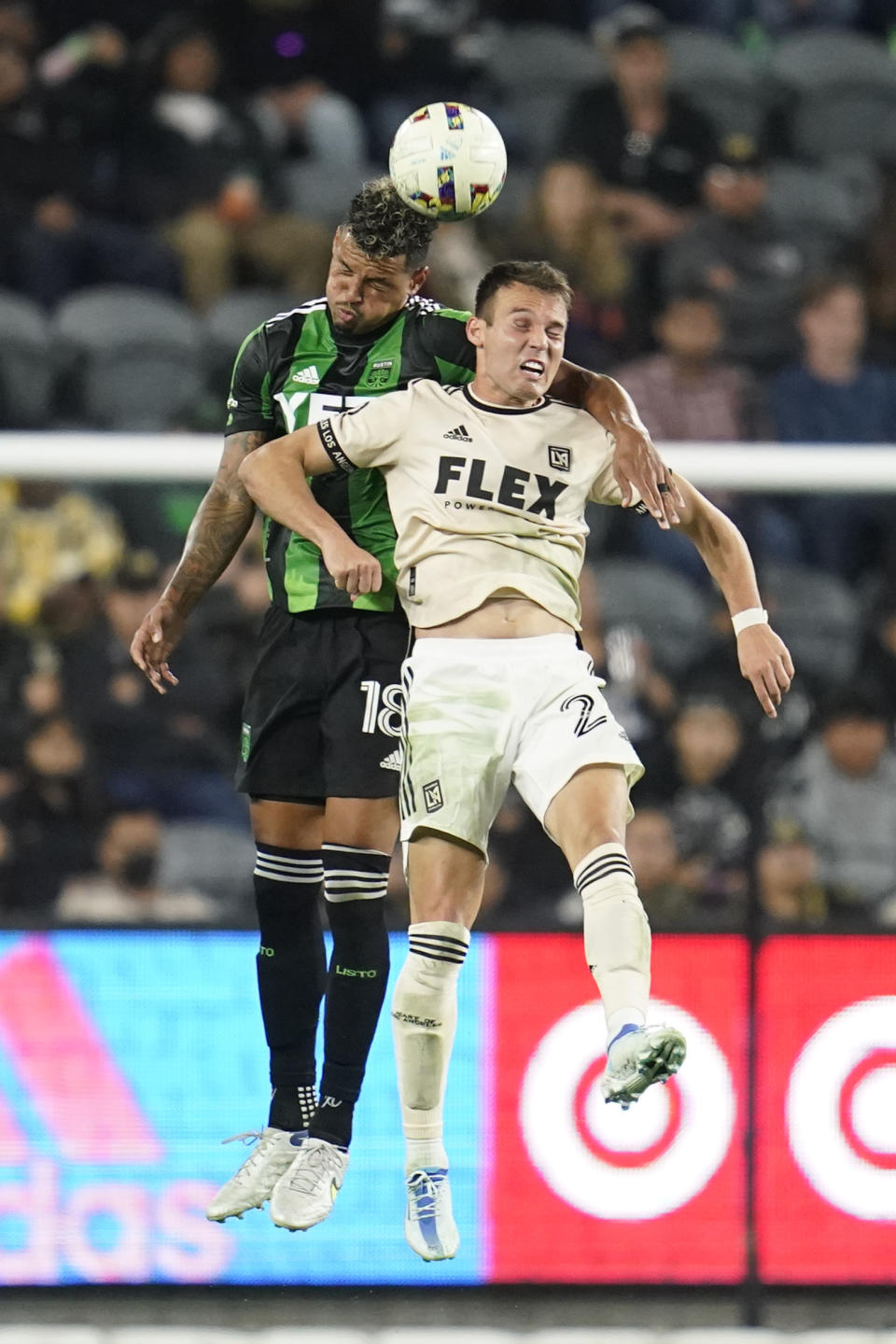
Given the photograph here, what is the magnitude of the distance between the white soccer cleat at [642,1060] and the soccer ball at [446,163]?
186 cm

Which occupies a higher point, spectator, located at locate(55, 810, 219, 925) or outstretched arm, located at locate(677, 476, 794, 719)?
outstretched arm, located at locate(677, 476, 794, 719)

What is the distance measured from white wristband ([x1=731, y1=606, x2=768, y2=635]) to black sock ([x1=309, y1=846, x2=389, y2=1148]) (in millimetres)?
990

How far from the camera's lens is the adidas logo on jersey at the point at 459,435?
15.6ft

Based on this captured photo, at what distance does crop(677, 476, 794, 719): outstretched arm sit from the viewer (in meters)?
4.63

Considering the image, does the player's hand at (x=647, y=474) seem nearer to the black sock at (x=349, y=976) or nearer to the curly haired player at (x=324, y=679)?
the curly haired player at (x=324, y=679)

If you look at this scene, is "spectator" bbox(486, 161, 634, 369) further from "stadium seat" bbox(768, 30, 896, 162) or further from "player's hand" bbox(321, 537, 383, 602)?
"player's hand" bbox(321, 537, 383, 602)

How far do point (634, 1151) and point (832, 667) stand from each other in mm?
1530

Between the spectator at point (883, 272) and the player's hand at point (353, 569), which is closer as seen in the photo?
the player's hand at point (353, 569)

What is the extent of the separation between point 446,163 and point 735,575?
1.12 meters

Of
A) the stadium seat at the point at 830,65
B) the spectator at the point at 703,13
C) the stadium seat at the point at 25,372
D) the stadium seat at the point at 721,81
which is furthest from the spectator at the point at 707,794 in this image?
the spectator at the point at 703,13

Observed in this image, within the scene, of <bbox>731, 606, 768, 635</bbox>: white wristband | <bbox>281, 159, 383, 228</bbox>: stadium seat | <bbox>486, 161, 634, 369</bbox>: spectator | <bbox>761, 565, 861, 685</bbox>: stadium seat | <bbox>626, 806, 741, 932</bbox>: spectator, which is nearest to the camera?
<bbox>731, 606, 768, 635</bbox>: white wristband

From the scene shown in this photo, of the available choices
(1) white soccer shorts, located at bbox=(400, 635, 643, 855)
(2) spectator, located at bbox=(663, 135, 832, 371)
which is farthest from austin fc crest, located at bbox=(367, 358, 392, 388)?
(2) spectator, located at bbox=(663, 135, 832, 371)

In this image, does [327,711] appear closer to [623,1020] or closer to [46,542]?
[623,1020]

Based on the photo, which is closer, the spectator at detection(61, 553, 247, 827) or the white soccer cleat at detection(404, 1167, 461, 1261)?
the white soccer cleat at detection(404, 1167, 461, 1261)
